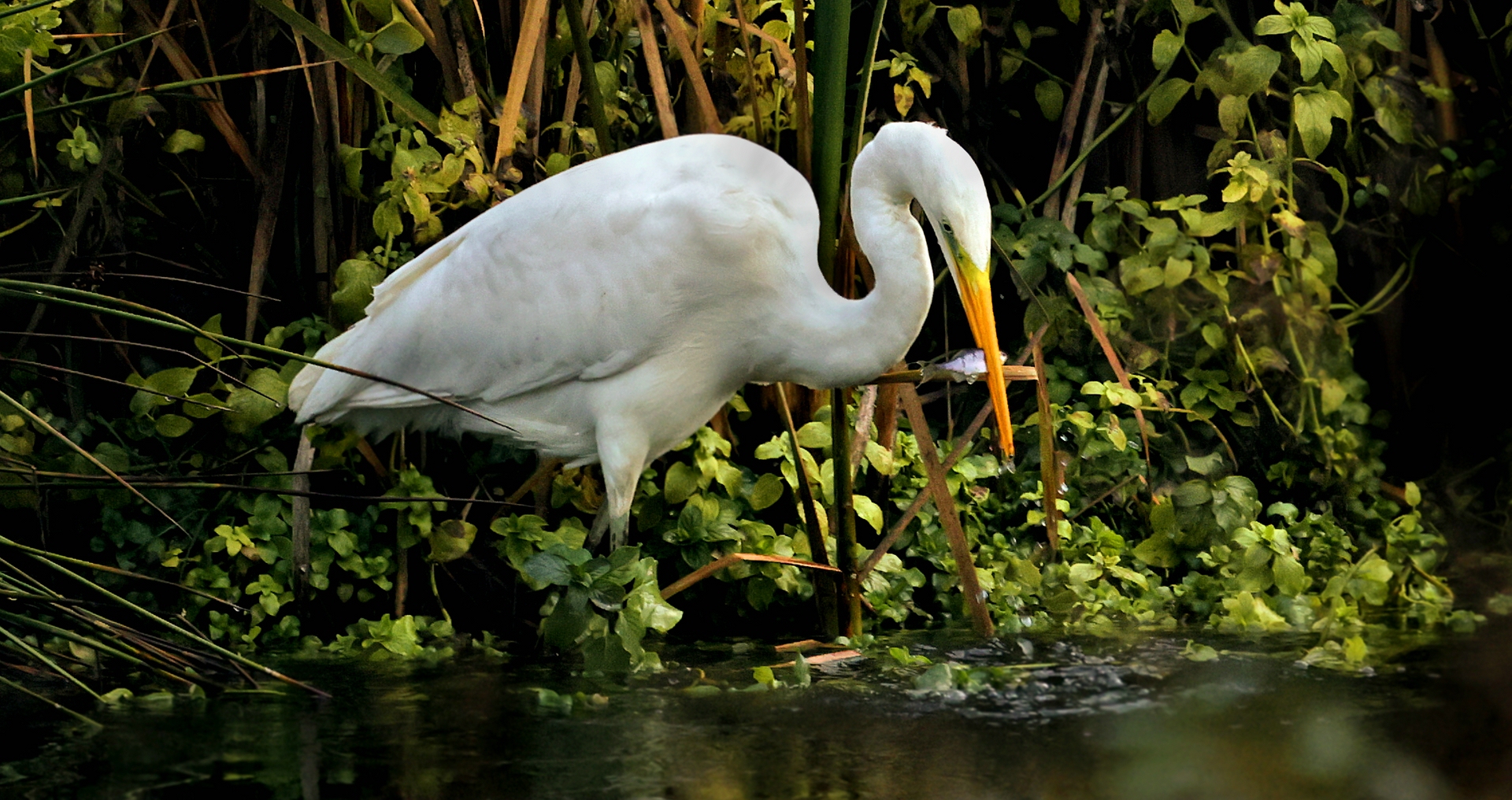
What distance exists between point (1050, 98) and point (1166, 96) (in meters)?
0.36

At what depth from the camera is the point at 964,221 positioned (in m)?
2.76

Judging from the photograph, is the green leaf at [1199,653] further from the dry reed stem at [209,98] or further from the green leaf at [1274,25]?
the dry reed stem at [209,98]

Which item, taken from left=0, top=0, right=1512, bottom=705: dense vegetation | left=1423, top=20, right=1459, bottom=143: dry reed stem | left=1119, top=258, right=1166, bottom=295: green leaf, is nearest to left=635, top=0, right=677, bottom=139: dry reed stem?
left=0, top=0, right=1512, bottom=705: dense vegetation

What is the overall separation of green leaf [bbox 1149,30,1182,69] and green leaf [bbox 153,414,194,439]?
2631 mm

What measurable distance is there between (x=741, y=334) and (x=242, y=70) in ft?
5.59

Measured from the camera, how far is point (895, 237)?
116 inches

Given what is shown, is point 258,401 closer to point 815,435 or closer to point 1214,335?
point 815,435

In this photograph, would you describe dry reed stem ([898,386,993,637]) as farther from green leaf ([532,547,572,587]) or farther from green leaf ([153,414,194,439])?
green leaf ([153,414,194,439])

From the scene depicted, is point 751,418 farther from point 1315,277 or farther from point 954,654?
point 1315,277

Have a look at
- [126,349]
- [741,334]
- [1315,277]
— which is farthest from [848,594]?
[126,349]

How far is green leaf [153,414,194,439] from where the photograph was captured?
3.41 m

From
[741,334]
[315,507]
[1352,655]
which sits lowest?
[1352,655]

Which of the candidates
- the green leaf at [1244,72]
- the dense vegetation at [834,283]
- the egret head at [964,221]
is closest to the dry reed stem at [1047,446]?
the dense vegetation at [834,283]

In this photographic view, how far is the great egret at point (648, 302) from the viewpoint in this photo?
9.64 ft
